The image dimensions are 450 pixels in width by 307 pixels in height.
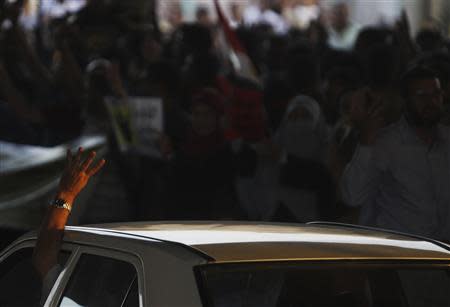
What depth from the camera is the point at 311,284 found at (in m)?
4.23

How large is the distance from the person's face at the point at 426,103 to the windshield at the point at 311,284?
2.20 m

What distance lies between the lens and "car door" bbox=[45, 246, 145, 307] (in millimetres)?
4238

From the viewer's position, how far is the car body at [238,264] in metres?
4.05

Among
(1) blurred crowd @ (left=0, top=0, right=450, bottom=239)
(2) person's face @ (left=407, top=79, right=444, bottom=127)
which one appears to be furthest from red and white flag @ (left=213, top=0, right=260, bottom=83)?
(2) person's face @ (left=407, top=79, right=444, bottom=127)

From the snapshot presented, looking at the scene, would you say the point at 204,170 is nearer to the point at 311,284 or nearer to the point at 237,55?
the point at 237,55

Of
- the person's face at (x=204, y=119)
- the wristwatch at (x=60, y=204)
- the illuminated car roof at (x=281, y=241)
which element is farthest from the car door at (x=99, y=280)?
the person's face at (x=204, y=119)

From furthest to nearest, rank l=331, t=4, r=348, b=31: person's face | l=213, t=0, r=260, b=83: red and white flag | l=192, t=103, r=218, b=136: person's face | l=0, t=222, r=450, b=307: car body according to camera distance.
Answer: l=331, t=4, r=348, b=31: person's face, l=213, t=0, r=260, b=83: red and white flag, l=192, t=103, r=218, b=136: person's face, l=0, t=222, r=450, b=307: car body

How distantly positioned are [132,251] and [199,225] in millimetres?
681

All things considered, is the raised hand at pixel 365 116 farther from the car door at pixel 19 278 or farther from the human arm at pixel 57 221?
the car door at pixel 19 278

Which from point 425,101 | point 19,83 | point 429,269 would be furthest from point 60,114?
point 429,269

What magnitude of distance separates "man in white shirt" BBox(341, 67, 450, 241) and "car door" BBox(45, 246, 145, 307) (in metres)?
2.46

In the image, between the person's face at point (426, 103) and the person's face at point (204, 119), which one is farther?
the person's face at point (204, 119)

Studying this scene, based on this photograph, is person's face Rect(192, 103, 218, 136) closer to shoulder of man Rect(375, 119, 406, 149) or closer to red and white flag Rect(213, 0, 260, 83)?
red and white flag Rect(213, 0, 260, 83)

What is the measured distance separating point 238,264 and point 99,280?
0.60 metres
